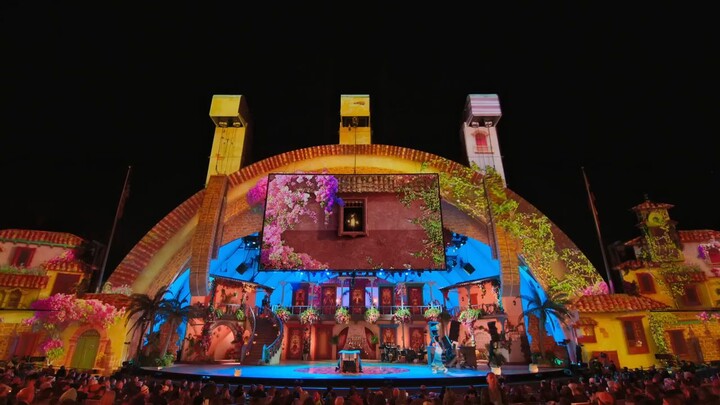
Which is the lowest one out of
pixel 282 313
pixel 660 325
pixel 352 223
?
pixel 660 325

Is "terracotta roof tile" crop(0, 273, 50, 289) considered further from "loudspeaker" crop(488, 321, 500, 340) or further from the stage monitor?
"loudspeaker" crop(488, 321, 500, 340)

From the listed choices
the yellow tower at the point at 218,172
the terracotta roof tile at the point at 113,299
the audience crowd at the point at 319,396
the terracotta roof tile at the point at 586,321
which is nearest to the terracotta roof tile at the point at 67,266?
the terracotta roof tile at the point at 113,299

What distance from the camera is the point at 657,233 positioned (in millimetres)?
21375

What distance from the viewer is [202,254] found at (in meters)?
18.9

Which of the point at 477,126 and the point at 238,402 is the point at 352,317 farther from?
the point at 238,402

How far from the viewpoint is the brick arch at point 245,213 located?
20297 millimetres

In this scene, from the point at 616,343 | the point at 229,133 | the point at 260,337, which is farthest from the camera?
the point at 229,133

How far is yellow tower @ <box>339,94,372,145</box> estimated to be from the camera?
2667 centimetres

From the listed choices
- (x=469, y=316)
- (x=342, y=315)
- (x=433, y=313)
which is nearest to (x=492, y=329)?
(x=469, y=316)

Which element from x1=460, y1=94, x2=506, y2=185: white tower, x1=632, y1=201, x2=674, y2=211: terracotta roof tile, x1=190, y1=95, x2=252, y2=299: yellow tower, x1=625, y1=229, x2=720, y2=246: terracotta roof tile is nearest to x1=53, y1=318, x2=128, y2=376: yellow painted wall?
x1=190, y1=95, x2=252, y2=299: yellow tower

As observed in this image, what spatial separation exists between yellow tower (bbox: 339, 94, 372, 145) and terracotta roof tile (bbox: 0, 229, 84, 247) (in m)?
18.1

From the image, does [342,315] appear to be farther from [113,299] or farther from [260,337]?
[113,299]

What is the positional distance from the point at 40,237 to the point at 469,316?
26.7 m

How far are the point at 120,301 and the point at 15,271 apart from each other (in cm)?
647
